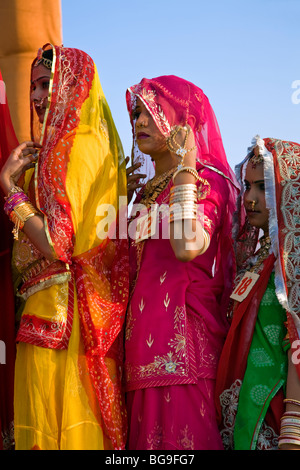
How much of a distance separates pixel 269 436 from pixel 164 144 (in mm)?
1470

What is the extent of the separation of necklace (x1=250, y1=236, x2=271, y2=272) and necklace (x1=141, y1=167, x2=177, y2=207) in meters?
0.55

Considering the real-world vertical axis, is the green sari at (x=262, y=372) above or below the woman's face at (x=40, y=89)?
below

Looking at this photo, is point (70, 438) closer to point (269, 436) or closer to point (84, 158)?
point (269, 436)

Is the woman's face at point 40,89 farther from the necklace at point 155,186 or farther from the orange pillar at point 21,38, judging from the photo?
the orange pillar at point 21,38

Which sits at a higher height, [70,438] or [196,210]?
[196,210]

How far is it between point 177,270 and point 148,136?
725 millimetres

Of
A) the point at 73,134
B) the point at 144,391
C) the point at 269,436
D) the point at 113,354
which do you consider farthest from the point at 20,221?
the point at 269,436

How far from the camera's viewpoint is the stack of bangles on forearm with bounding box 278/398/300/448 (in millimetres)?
2793

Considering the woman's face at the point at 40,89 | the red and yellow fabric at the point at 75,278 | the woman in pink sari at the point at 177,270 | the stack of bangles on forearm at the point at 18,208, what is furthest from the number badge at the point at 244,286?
the woman's face at the point at 40,89

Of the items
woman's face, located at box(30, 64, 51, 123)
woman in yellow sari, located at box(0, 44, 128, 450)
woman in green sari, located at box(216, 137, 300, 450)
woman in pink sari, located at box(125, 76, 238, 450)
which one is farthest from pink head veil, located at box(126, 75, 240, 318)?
woman's face, located at box(30, 64, 51, 123)

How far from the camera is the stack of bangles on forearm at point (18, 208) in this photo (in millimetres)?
3156

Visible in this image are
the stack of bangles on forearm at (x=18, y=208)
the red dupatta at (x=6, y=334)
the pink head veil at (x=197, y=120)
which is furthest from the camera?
the pink head veil at (x=197, y=120)

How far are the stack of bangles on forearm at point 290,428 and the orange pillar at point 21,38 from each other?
8.96ft
